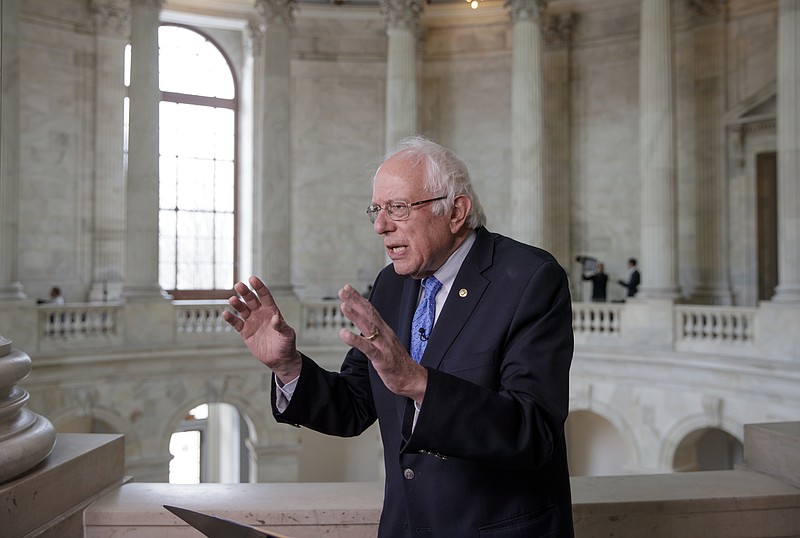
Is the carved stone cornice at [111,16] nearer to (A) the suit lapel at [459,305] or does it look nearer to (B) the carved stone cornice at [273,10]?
(B) the carved stone cornice at [273,10]

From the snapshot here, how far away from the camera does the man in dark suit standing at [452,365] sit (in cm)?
279

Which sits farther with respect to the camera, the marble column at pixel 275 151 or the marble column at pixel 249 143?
the marble column at pixel 249 143

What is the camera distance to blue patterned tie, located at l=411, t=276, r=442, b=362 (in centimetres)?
346

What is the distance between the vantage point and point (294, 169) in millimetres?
26938

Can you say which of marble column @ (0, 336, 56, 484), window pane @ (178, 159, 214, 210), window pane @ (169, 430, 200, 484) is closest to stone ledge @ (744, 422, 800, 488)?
marble column @ (0, 336, 56, 484)

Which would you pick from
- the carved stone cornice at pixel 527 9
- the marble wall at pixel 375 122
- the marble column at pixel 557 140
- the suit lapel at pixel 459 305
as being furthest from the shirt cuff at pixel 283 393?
the marble column at pixel 557 140

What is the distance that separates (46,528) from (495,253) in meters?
2.69

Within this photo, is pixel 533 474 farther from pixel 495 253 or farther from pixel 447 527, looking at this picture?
pixel 495 253

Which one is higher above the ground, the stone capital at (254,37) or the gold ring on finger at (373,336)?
the stone capital at (254,37)

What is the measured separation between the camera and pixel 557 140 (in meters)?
26.0

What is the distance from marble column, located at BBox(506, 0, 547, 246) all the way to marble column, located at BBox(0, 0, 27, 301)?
1262 cm

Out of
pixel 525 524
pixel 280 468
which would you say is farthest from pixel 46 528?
pixel 280 468

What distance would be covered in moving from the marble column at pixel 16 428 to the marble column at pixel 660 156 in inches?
701

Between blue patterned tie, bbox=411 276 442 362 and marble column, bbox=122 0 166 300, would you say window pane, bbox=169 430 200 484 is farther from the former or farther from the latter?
blue patterned tie, bbox=411 276 442 362
